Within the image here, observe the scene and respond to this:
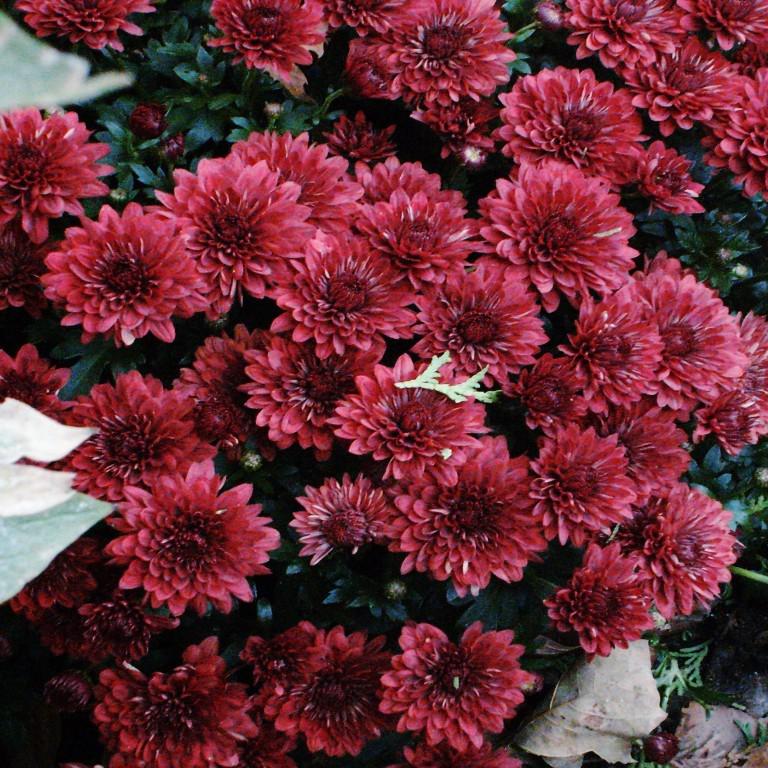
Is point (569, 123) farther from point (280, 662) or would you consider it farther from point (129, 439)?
point (280, 662)

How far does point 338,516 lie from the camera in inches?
59.8

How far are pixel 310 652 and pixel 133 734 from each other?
1.04ft

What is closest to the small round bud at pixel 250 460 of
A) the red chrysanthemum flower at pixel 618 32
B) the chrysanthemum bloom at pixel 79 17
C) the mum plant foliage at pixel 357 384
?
the mum plant foliage at pixel 357 384

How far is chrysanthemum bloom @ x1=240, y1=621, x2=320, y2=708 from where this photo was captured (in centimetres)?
155

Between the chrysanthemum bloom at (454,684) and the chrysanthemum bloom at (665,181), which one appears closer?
the chrysanthemum bloom at (454,684)

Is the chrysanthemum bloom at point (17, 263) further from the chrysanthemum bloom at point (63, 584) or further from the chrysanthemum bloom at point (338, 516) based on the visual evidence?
the chrysanthemum bloom at point (338, 516)

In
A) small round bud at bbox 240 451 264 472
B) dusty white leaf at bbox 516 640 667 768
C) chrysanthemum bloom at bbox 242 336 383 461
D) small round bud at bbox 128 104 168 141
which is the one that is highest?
small round bud at bbox 128 104 168 141

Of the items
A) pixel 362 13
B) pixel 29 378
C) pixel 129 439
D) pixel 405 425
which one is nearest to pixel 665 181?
pixel 362 13

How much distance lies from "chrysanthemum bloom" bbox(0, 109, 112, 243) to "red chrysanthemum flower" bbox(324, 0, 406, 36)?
59 centimetres

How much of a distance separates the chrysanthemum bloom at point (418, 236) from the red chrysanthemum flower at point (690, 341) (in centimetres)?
34

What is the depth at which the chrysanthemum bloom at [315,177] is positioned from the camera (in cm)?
169

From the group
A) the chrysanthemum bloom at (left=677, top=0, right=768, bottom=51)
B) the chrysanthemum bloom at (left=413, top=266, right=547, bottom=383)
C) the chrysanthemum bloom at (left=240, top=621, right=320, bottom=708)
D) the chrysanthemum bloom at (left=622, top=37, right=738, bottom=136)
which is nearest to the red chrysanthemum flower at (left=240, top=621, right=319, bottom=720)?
the chrysanthemum bloom at (left=240, top=621, right=320, bottom=708)

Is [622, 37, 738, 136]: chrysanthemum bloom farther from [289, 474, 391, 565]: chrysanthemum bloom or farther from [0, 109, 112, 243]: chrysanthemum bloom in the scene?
[0, 109, 112, 243]: chrysanthemum bloom

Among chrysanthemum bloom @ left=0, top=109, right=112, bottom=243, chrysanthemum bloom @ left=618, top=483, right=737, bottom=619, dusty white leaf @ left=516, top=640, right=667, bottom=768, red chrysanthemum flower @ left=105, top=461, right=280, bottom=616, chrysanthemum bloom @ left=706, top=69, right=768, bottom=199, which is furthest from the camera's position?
chrysanthemum bloom @ left=706, top=69, right=768, bottom=199
